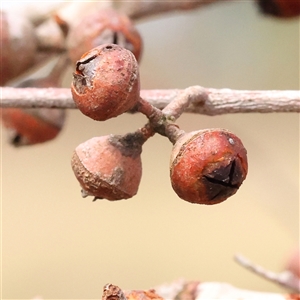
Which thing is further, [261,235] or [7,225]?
[261,235]

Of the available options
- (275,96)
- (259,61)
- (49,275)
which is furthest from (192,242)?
(275,96)

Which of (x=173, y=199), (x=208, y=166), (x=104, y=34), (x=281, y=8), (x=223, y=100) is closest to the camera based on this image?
(x=208, y=166)

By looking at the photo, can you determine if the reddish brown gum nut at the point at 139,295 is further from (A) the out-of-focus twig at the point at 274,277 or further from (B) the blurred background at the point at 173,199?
(B) the blurred background at the point at 173,199

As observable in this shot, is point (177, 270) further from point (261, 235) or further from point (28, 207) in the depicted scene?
point (28, 207)

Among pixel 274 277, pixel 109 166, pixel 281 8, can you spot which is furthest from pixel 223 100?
pixel 281 8

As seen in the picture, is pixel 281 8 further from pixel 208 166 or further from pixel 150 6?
pixel 208 166
